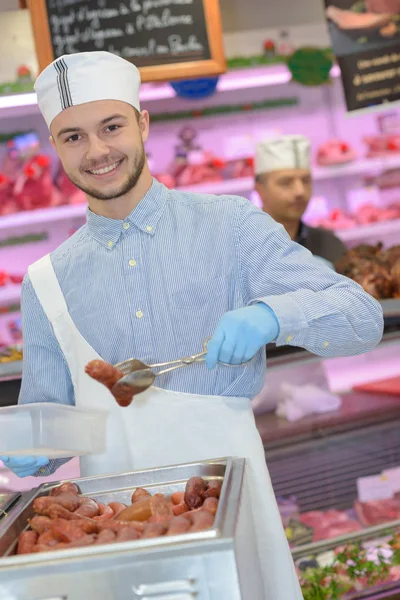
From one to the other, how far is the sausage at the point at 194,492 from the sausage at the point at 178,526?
17cm

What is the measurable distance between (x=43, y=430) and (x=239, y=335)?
19.0 inches

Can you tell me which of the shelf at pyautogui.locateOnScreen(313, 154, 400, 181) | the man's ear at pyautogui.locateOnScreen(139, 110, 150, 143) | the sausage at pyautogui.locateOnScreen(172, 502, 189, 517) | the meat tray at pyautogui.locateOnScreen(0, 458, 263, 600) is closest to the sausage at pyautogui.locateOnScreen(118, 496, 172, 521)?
the sausage at pyautogui.locateOnScreen(172, 502, 189, 517)

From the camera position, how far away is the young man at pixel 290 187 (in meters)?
4.82

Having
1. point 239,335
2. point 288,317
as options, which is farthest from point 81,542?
point 288,317

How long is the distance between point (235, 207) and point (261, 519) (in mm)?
842

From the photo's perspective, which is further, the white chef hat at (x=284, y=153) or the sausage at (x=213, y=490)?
the white chef hat at (x=284, y=153)

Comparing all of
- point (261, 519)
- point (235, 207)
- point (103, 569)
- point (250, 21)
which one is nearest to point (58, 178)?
point (250, 21)

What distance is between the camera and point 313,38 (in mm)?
6039

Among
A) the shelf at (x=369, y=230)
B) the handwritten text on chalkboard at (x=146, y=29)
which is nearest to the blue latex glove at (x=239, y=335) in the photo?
the handwritten text on chalkboard at (x=146, y=29)

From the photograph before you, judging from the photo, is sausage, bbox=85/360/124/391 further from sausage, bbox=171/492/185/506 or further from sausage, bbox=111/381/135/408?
sausage, bbox=171/492/185/506

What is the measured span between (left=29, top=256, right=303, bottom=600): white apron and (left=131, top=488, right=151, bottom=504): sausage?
44cm

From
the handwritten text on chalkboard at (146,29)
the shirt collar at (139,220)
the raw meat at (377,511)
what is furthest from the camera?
the handwritten text on chalkboard at (146,29)

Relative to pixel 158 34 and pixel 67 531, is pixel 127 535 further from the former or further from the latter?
pixel 158 34

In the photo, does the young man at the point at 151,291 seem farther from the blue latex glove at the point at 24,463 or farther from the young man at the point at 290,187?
the young man at the point at 290,187
